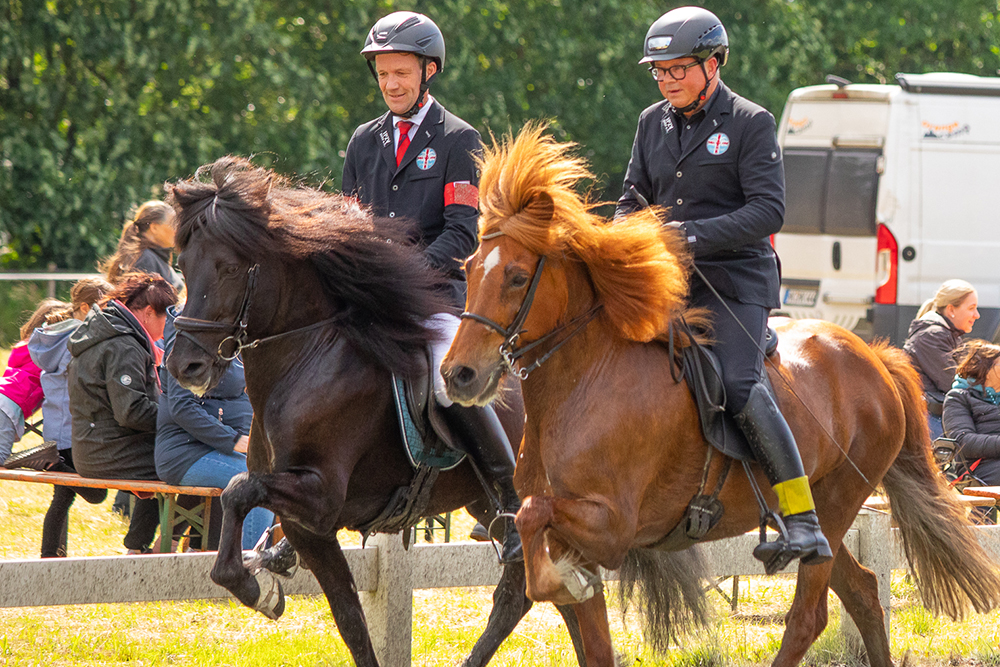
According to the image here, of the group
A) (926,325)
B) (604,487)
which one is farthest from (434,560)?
(926,325)

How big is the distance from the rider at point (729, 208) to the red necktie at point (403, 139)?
1.05m

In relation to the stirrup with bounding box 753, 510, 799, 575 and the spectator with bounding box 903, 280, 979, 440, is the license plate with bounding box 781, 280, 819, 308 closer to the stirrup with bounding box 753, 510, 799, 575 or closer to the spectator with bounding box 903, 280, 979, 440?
the spectator with bounding box 903, 280, 979, 440

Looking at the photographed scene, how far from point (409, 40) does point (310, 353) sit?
1462mm

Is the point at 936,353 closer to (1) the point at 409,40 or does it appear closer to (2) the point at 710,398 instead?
(2) the point at 710,398

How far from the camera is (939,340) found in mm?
8758

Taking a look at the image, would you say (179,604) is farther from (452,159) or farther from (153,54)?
(153,54)

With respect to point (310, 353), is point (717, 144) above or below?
above

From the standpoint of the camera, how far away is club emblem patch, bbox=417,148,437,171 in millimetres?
5184

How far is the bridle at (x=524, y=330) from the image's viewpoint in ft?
12.6

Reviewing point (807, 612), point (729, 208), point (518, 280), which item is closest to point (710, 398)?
point (729, 208)

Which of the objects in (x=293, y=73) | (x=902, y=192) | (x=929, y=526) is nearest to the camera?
(x=929, y=526)

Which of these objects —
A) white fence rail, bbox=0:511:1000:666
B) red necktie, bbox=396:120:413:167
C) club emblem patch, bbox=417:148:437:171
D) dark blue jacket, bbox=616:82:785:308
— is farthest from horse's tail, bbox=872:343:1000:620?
red necktie, bbox=396:120:413:167

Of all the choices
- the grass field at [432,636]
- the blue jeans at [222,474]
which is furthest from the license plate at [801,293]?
the blue jeans at [222,474]

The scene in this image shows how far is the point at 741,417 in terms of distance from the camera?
435 centimetres
